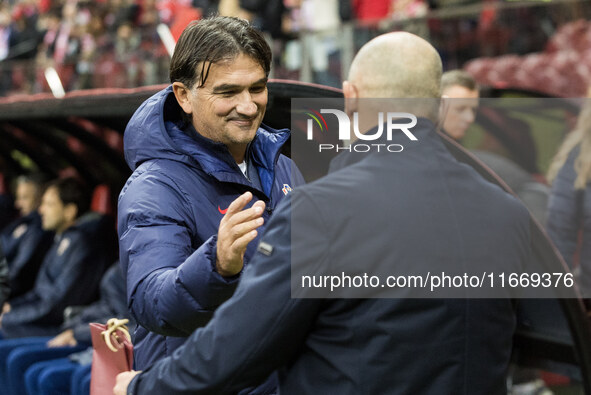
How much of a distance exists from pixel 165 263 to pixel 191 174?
11.4 inches

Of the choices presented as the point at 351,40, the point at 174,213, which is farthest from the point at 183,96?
the point at 351,40

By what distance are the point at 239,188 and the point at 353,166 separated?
20.3 inches

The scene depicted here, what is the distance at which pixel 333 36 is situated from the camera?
7570 millimetres

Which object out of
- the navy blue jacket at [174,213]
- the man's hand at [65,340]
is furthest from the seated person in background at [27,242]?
the navy blue jacket at [174,213]

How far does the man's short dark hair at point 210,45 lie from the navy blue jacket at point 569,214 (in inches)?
87.2

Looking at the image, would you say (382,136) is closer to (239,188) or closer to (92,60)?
(239,188)

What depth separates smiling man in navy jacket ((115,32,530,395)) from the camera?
165 centimetres

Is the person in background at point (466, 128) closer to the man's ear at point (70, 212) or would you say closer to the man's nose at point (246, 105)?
the man's nose at point (246, 105)

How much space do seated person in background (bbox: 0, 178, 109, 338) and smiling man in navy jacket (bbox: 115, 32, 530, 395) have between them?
153 inches

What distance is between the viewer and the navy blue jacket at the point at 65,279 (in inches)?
217

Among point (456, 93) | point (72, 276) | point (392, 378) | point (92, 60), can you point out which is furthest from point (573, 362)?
point (92, 60)

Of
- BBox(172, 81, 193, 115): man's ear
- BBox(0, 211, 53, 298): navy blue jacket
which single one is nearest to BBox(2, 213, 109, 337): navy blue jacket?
BBox(0, 211, 53, 298): navy blue jacket

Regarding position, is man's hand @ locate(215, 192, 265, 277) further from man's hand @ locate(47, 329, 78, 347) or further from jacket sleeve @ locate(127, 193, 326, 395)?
man's hand @ locate(47, 329, 78, 347)

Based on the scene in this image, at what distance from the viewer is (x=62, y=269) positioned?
5555 millimetres
